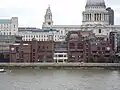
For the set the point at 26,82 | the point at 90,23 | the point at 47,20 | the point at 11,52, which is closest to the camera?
the point at 26,82

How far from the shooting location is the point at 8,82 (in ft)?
99.0

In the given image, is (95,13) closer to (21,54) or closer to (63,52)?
(63,52)

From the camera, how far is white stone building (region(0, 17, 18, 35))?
82312 millimetres

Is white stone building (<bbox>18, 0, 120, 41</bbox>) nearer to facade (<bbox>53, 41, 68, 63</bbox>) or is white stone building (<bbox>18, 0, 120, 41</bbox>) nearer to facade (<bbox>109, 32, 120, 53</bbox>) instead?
facade (<bbox>109, 32, 120, 53</bbox>)

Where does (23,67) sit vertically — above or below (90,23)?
below

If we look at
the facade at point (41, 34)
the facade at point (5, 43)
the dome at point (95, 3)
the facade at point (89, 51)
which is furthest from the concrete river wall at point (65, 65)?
the dome at point (95, 3)

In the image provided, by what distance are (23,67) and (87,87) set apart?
19.8 m

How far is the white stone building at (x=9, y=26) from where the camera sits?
82.3 metres

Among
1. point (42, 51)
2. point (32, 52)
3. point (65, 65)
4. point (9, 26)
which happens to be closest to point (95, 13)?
point (9, 26)

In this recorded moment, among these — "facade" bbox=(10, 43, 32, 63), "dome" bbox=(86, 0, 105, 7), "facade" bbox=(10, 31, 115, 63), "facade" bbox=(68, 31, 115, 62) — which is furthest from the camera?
"dome" bbox=(86, 0, 105, 7)

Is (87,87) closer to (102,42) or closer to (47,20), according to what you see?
(102,42)

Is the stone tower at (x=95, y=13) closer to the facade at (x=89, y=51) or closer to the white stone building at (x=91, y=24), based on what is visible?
the white stone building at (x=91, y=24)

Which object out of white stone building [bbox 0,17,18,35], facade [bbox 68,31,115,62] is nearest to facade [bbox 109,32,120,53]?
facade [bbox 68,31,115,62]

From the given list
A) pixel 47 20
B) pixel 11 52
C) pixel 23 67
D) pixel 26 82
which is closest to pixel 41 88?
pixel 26 82
